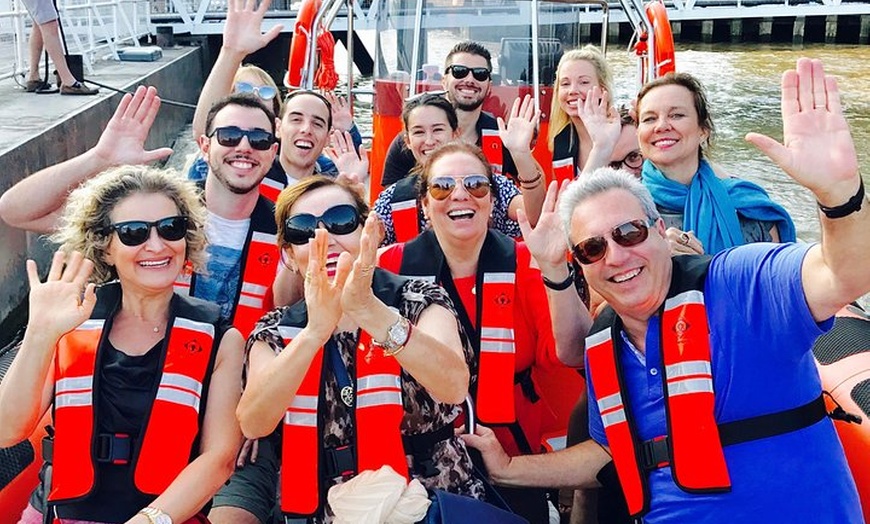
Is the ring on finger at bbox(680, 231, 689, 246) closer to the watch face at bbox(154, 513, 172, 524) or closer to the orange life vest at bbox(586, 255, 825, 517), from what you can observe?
the orange life vest at bbox(586, 255, 825, 517)

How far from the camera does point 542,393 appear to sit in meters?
2.62

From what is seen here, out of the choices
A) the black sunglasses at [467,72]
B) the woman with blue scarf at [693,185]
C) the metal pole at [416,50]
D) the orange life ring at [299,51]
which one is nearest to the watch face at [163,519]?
the woman with blue scarf at [693,185]

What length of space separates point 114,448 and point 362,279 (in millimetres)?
700

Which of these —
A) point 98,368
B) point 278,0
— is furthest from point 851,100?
point 98,368

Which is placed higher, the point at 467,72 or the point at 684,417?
the point at 467,72

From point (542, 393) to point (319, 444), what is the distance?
88 cm

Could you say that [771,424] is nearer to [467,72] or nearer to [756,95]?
[467,72]

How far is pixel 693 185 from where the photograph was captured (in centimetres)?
275

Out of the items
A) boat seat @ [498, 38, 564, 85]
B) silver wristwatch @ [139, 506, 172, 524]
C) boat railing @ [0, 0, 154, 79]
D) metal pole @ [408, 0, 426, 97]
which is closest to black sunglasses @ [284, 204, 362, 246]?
silver wristwatch @ [139, 506, 172, 524]

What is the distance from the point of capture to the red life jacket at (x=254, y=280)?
8.51ft

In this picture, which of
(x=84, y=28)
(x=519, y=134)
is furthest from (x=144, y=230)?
(x=84, y=28)

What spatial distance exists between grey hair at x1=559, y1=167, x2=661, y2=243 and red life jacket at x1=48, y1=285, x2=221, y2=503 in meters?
0.87

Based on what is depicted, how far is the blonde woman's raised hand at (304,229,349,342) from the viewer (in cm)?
173

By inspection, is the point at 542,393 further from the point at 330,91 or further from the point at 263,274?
the point at 330,91
